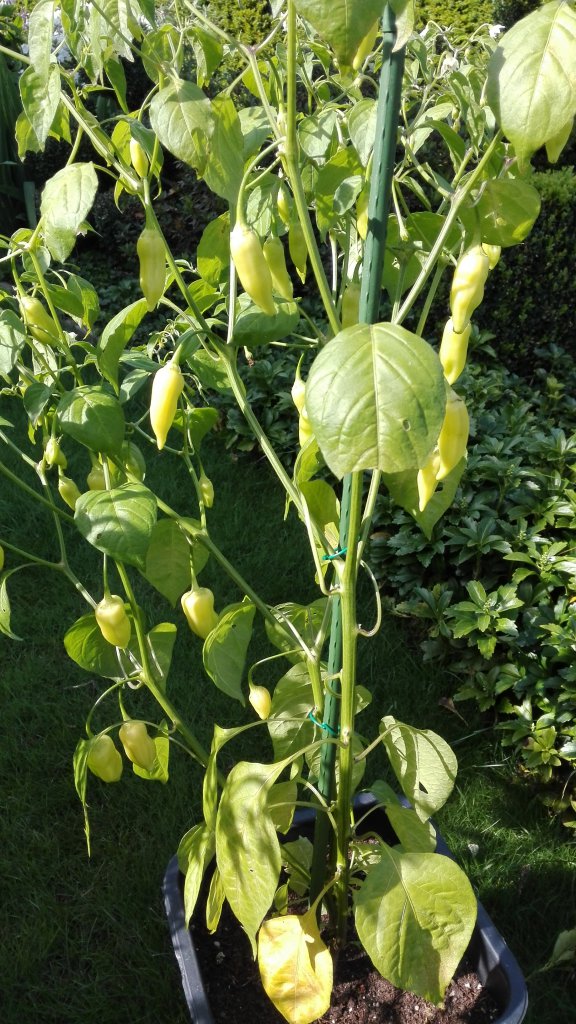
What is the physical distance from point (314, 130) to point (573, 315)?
2606 millimetres

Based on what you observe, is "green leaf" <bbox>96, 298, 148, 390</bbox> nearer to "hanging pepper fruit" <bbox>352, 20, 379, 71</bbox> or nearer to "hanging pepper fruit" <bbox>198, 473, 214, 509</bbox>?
"hanging pepper fruit" <bbox>198, 473, 214, 509</bbox>

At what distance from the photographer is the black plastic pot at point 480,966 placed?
3.53 ft

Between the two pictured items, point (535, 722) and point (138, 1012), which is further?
point (535, 722)

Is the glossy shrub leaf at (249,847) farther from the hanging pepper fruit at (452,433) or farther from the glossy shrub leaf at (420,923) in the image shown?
the hanging pepper fruit at (452,433)

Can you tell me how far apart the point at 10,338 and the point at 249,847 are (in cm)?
61

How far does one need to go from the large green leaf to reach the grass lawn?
1.42 metres

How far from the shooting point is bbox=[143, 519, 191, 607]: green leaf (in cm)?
104

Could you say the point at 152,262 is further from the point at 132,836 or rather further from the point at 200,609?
the point at 132,836

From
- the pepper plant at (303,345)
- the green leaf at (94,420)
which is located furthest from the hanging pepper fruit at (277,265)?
the green leaf at (94,420)

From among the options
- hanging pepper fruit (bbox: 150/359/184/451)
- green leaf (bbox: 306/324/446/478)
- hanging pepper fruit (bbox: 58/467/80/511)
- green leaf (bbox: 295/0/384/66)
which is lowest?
hanging pepper fruit (bbox: 58/467/80/511)

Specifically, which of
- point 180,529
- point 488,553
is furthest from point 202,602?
point 488,553

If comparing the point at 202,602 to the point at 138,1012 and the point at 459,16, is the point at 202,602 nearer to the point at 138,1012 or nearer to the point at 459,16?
the point at 138,1012

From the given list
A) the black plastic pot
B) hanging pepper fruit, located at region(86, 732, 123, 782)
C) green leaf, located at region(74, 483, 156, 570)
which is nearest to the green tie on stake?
green leaf, located at region(74, 483, 156, 570)

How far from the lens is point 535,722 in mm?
1779
